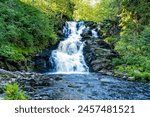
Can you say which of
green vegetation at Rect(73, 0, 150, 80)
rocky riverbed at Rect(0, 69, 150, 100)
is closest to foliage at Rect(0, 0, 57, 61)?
rocky riverbed at Rect(0, 69, 150, 100)

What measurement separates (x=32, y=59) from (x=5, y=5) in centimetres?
459

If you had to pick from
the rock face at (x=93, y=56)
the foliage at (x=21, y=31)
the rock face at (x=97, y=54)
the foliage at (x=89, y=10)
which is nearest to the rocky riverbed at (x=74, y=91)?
the foliage at (x=21, y=31)

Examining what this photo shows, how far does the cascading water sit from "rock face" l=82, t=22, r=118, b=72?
0.47 m

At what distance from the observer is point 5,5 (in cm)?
2158

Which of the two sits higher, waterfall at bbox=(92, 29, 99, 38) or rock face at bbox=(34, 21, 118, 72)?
waterfall at bbox=(92, 29, 99, 38)

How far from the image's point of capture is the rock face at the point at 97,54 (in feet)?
70.9

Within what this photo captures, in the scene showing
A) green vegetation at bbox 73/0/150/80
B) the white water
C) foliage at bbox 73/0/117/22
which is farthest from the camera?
foliage at bbox 73/0/117/22

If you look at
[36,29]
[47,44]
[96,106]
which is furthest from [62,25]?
[96,106]

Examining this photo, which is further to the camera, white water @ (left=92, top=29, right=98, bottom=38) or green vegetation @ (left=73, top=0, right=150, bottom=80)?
white water @ (left=92, top=29, right=98, bottom=38)

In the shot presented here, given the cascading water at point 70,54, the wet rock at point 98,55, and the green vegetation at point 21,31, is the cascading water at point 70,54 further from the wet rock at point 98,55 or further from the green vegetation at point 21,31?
the green vegetation at point 21,31

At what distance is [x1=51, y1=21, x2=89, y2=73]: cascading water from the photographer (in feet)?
70.7

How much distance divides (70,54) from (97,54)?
237 centimetres

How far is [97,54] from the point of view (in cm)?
2302

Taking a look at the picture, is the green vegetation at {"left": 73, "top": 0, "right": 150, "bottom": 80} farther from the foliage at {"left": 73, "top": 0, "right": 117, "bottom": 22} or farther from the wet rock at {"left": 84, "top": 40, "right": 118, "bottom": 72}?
the foliage at {"left": 73, "top": 0, "right": 117, "bottom": 22}
